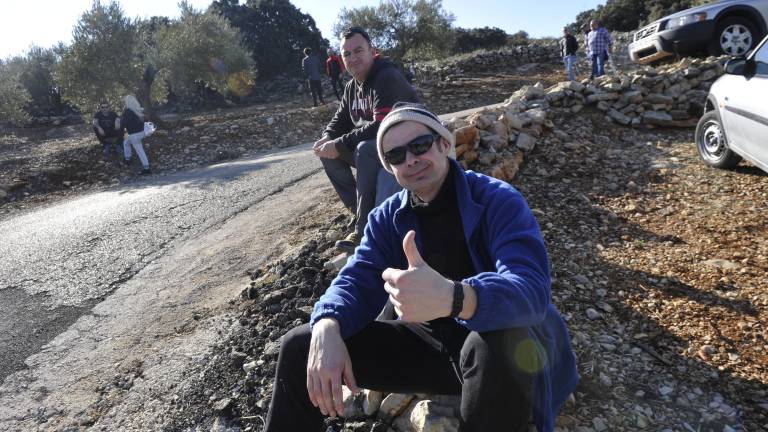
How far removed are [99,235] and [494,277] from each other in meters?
5.78

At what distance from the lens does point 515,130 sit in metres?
6.03

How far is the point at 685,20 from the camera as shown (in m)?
8.05

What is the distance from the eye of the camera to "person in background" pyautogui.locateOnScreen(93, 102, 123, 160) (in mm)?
11234

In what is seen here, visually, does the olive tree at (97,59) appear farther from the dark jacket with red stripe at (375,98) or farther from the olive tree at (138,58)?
the dark jacket with red stripe at (375,98)

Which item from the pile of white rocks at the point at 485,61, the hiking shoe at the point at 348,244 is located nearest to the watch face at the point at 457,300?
the hiking shoe at the point at 348,244

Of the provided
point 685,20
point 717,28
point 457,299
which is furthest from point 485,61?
point 457,299

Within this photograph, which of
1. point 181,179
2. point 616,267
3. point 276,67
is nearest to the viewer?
point 616,267

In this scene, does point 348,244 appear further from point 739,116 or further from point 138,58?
point 138,58

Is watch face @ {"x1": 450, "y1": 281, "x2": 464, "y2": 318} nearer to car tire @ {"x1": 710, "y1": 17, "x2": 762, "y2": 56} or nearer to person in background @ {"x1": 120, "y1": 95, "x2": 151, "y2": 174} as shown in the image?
car tire @ {"x1": 710, "y1": 17, "x2": 762, "y2": 56}

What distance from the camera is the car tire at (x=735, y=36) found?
785 cm

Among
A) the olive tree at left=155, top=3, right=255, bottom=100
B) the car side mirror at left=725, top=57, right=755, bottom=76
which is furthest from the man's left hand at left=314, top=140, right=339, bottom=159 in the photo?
the olive tree at left=155, top=3, right=255, bottom=100

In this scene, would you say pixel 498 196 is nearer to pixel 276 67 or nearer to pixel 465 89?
pixel 465 89

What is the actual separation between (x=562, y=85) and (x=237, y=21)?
2821 cm

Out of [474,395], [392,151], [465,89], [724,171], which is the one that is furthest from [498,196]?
[465,89]
